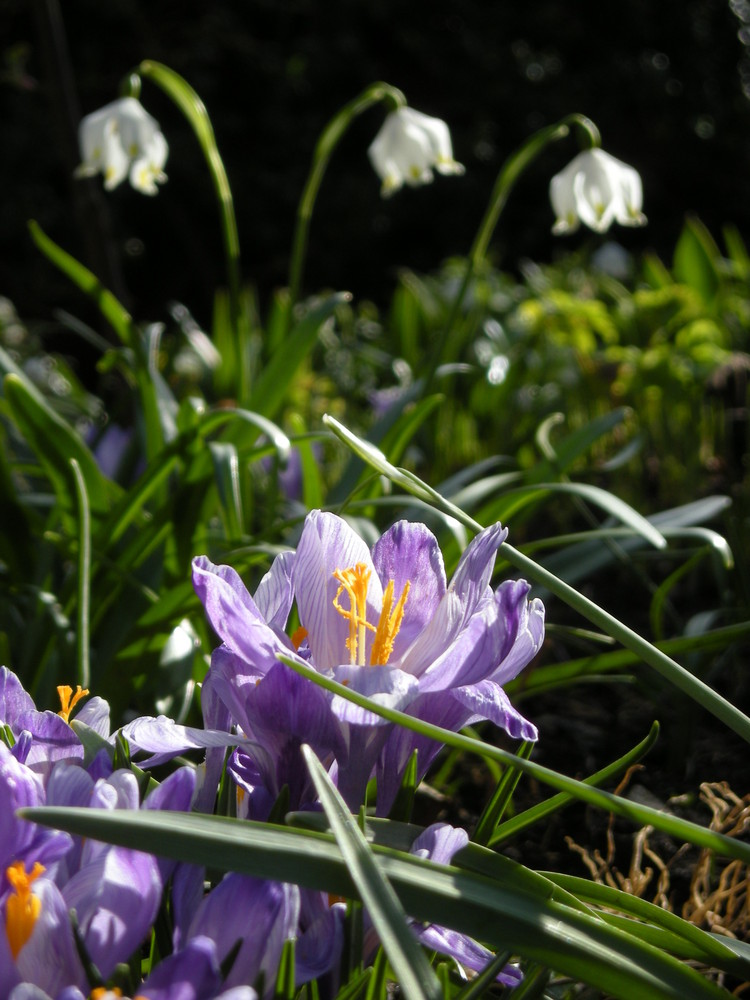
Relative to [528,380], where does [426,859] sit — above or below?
Answer: above

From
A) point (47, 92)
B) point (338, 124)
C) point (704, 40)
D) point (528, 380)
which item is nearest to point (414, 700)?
point (338, 124)

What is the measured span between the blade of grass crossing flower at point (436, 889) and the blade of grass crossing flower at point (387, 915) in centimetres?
2

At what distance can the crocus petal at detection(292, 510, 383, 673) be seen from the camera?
0.75 metres

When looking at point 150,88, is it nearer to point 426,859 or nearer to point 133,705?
point 133,705

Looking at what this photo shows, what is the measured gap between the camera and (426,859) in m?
0.62

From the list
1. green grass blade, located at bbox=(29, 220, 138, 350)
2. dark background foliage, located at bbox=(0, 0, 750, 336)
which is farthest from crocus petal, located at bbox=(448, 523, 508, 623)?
dark background foliage, located at bbox=(0, 0, 750, 336)

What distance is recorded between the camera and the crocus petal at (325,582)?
2.48ft

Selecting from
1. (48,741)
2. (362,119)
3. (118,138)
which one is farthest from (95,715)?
(362,119)

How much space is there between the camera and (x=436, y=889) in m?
0.59

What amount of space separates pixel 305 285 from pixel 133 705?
6476 millimetres

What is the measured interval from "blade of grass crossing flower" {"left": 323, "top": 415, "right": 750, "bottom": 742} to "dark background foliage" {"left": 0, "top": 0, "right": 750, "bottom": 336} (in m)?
6.39

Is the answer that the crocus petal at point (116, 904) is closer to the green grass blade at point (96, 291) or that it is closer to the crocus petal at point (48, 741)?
the crocus petal at point (48, 741)

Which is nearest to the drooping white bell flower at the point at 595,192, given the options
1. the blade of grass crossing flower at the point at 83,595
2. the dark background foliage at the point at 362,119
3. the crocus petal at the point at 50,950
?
the blade of grass crossing flower at the point at 83,595

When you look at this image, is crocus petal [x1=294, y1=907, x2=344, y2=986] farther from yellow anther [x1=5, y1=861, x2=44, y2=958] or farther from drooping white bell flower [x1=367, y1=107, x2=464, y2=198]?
drooping white bell flower [x1=367, y1=107, x2=464, y2=198]
